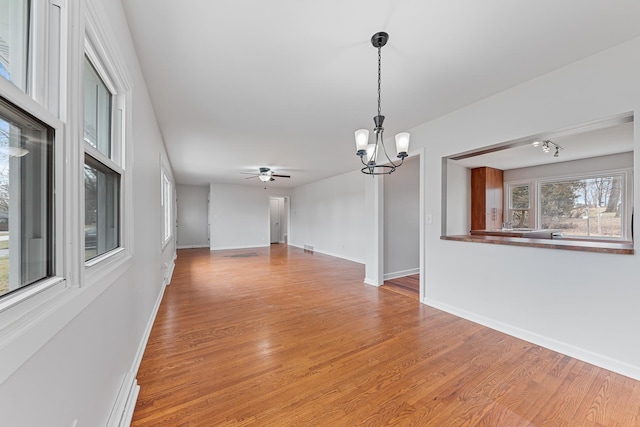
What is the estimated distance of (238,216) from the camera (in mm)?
9344

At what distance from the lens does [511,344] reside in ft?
7.97

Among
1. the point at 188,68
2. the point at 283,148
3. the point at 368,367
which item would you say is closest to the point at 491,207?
the point at 283,148

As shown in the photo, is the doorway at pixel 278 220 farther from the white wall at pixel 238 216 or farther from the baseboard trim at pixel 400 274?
the baseboard trim at pixel 400 274

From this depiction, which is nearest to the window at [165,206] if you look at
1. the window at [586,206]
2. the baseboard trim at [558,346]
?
the baseboard trim at [558,346]

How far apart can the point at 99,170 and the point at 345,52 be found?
1845 millimetres

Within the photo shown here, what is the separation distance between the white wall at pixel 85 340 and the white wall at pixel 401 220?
3.74m

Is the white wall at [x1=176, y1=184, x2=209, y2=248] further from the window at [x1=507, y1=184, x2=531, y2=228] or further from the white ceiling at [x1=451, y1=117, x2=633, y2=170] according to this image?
the window at [x1=507, y1=184, x2=531, y2=228]

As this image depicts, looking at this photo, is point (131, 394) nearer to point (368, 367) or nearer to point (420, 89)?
point (368, 367)

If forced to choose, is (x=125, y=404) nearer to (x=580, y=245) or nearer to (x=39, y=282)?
(x=39, y=282)

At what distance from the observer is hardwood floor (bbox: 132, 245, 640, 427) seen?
1.56 meters

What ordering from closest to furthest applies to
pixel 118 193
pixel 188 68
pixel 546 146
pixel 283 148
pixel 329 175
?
A: pixel 118 193, pixel 188 68, pixel 546 146, pixel 283 148, pixel 329 175

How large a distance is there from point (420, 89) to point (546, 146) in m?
2.93

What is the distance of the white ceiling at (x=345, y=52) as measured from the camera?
165 cm

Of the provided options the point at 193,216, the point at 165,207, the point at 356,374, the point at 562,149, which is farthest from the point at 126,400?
the point at 193,216
